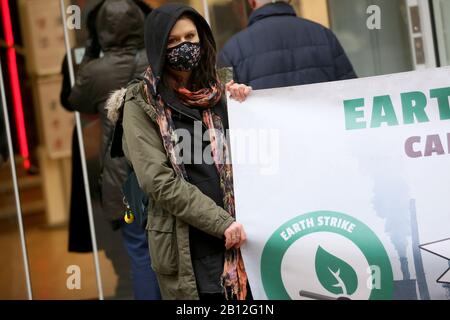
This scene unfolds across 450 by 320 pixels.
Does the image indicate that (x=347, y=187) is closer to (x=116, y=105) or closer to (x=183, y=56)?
(x=183, y=56)

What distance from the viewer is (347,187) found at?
3676 millimetres

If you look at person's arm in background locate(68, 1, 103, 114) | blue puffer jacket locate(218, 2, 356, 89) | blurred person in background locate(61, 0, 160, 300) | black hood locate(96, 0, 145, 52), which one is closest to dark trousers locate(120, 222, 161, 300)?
blurred person in background locate(61, 0, 160, 300)

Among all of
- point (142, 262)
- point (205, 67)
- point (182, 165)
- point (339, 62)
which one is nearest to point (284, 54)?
point (339, 62)

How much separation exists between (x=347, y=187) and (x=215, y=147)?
1.86 feet

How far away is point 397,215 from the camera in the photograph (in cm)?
362

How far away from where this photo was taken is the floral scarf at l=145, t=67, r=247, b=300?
3.67 metres

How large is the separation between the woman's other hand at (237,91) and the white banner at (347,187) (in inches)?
1.3

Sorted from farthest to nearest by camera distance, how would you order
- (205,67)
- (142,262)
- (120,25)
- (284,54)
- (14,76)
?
(14,76) < (142,262) < (120,25) < (284,54) < (205,67)

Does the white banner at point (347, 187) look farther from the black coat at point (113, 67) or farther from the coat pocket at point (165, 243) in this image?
the black coat at point (113, 67)

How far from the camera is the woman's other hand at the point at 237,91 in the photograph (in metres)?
3.78

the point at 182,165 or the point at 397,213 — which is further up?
the point at 182,165

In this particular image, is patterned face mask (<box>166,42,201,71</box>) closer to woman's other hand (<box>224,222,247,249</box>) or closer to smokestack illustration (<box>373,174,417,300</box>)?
woman's other hand (<box>224,222,247,249</box>)

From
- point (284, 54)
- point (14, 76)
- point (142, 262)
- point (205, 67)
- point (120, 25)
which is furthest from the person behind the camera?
point (14, 76)

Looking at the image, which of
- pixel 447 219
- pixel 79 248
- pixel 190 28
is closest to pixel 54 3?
pixel 79 248
